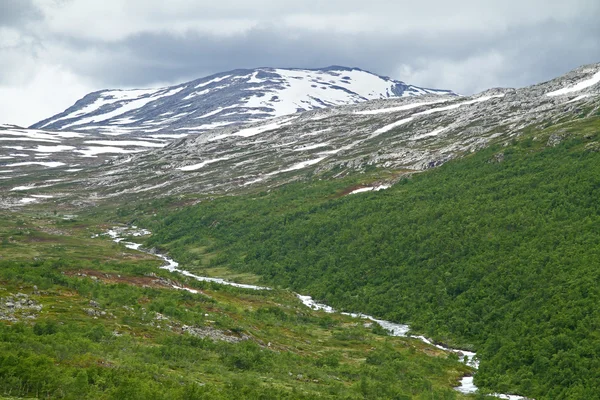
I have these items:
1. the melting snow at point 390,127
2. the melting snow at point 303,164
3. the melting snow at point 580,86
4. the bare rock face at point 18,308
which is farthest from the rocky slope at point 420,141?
the bare rock face at point 18,308

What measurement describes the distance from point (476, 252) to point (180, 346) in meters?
38.6

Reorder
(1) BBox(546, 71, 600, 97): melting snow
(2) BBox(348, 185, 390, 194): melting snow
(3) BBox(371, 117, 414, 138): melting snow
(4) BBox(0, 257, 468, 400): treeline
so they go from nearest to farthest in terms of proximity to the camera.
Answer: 1. (4) BBox(0, 257, 468, 400): treeline
2. (2) BBox(348, 185, 390, 194): melting snow
3. (1) BBox(546, 71, 600, 97): melting snow
4. (3) BBox(371, 117, 414, 138): melting snow

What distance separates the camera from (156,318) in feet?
171

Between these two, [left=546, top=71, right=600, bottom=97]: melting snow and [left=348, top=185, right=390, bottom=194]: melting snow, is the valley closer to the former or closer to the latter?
[left=348, top=185, right=390, bottom=194]: melting snow

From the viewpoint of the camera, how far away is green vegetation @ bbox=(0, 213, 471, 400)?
3156cm

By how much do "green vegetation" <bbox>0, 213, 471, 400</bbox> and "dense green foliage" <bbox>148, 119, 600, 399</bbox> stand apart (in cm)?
567

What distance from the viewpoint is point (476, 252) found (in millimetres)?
70250

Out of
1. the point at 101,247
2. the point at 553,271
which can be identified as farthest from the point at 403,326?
the point at 101,247

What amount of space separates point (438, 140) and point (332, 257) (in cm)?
7713

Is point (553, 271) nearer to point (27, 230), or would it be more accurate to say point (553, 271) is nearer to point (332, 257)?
point (332, 257)

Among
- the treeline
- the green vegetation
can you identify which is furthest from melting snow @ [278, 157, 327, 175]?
the treeline

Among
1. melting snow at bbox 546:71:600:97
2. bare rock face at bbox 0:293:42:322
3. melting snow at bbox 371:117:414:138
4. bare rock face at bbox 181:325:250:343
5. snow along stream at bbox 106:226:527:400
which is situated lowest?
snow along stream at bbox 106:226:527:400

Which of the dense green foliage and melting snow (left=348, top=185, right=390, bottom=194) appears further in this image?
melting snow (left=348, top=185, right=390, bottom=194)

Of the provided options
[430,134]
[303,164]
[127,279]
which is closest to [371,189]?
[430,134]
